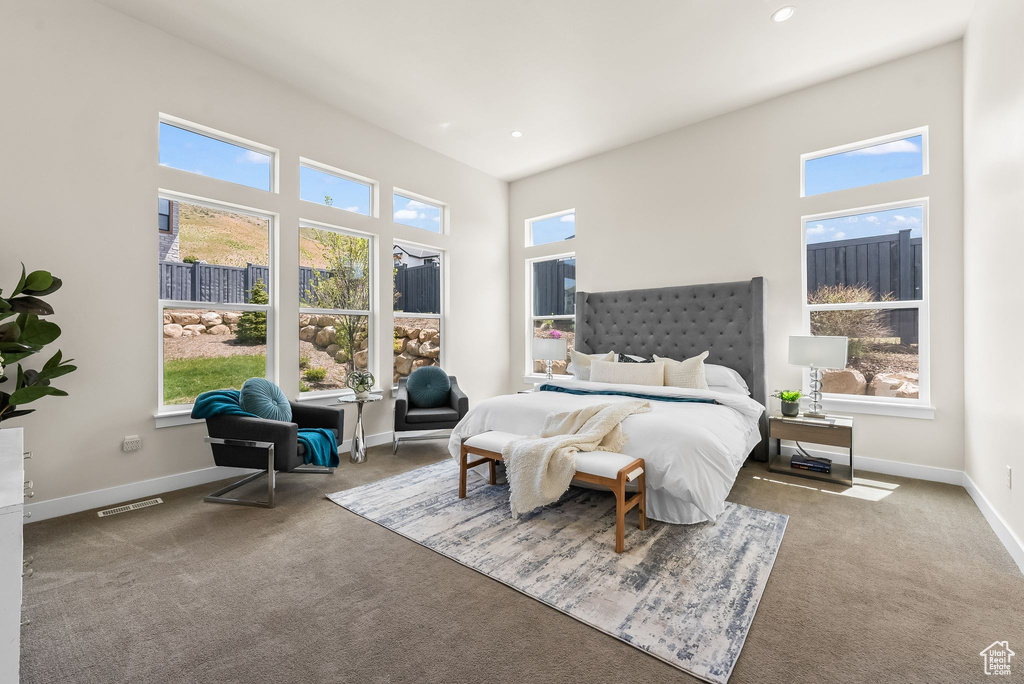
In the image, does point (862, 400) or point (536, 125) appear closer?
point (862, 400)

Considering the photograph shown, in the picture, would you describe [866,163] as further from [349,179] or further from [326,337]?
[326,337]

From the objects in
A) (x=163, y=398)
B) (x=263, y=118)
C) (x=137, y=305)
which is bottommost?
(x=163, y=398)

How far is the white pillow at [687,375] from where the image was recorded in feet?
13.4

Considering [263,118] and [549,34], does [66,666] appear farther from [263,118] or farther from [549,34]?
[549,34]

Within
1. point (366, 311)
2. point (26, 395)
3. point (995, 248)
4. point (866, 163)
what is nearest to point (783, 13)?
point (866, 163)

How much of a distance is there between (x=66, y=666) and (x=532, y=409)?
2625mm

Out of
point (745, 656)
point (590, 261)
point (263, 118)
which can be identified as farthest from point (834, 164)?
point (263, 118)

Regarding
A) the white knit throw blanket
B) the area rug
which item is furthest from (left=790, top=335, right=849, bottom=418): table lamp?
the white knit throw blanket

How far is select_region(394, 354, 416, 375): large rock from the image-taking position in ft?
17.3

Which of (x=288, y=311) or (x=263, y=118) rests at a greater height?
(x=263, y=118)

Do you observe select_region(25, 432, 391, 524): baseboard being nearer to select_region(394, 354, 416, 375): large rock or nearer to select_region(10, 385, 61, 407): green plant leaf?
select_region(10, 385, 61, 407): green plant leaf

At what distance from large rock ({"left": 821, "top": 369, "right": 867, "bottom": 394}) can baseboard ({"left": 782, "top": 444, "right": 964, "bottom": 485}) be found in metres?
0.57

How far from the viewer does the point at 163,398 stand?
3564 mm

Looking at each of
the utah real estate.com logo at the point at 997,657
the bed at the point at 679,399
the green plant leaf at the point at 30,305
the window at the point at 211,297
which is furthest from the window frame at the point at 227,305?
the utah real estate.com logo at the point at 997,657
